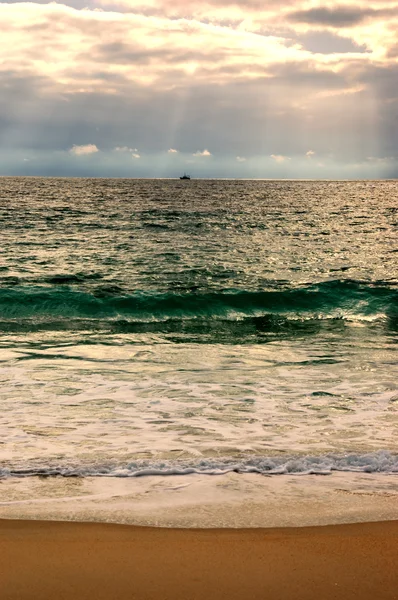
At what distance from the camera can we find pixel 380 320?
17266 millimetres

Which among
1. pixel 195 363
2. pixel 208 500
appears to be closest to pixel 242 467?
pixel 208 500

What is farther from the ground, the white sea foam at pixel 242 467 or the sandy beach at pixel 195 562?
the sandy beach at pixel 195 562

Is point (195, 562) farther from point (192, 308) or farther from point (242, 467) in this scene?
point (192, 308)

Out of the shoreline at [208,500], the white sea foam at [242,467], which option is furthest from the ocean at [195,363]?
the shoreline at [208,500]

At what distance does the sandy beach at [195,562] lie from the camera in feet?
12.7

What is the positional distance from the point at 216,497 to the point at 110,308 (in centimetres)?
1323

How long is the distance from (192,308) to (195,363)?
7.24 meters

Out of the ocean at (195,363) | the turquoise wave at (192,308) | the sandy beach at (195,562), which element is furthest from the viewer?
the turquoise wave at (192,308)

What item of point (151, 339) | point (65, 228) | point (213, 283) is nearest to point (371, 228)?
point (65, 228)

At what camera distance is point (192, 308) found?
18484 millimetres

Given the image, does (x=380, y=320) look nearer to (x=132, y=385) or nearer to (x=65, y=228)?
(x=132, y=385)

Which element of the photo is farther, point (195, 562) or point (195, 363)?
point (195, 363)

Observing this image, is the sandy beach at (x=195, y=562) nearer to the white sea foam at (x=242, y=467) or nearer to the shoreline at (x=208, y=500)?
the shoreline at (x=208, y=500)

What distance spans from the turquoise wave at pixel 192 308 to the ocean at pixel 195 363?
8 cm
